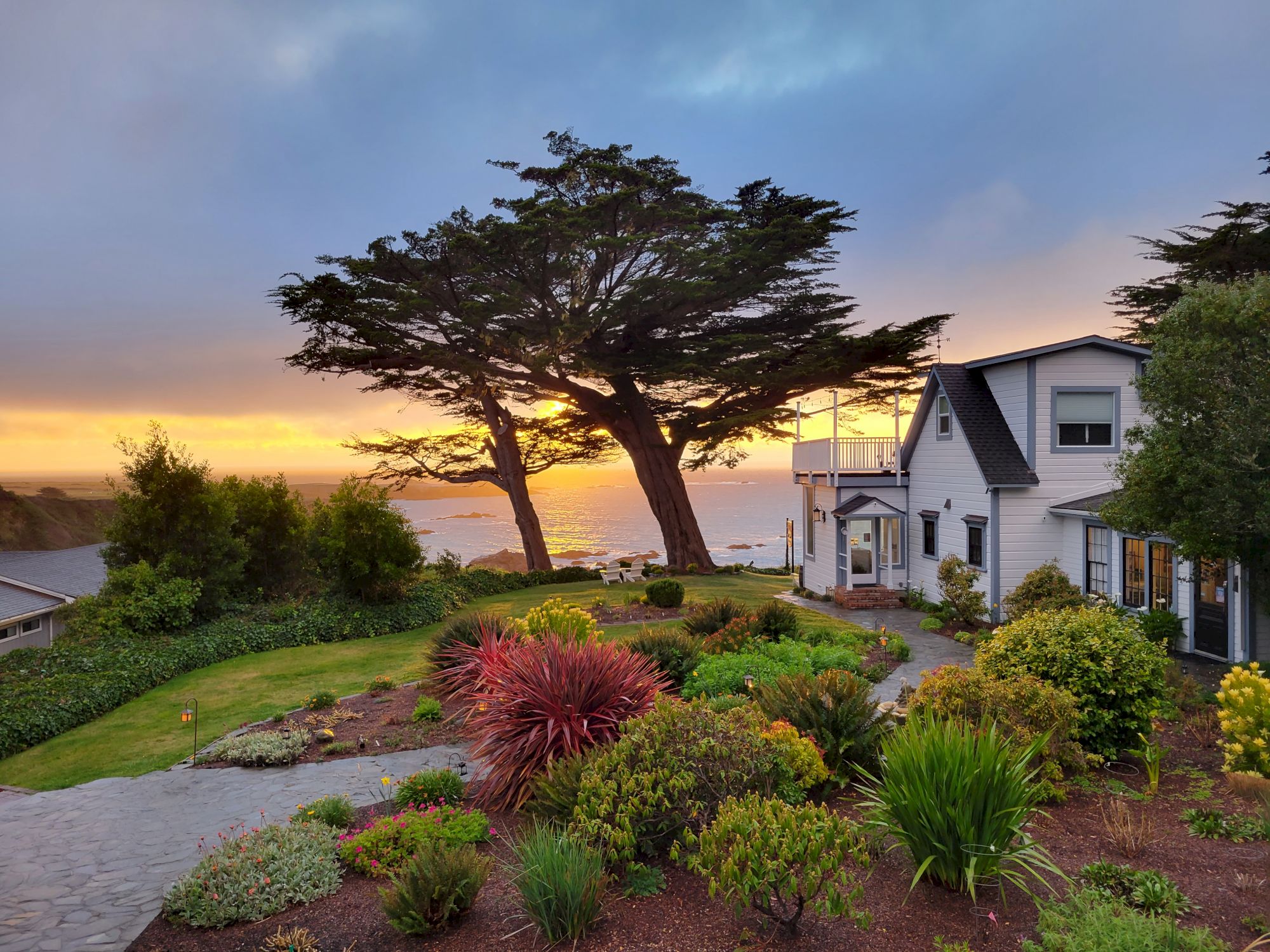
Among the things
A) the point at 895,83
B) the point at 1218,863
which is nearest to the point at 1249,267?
the point at 895,83

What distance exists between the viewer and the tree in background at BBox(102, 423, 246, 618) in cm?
1728

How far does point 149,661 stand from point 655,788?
13386mm

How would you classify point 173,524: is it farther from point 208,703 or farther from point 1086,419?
point 1086,419

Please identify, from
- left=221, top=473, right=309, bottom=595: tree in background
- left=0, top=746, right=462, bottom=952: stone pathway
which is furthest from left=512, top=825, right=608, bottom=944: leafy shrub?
left=221, top=473, right=309, bottom=595: tree in background

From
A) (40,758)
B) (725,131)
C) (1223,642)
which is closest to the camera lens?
(40,758)

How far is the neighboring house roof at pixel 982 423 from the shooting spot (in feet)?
52.4

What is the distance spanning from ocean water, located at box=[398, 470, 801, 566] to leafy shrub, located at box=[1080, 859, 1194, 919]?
57.8 feet

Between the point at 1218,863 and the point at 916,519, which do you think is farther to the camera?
the point at 916,519

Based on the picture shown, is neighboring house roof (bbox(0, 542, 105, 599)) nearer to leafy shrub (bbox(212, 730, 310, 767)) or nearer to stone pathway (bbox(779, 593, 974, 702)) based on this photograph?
leafy shrub (bbox(212, 730, 310, 767))

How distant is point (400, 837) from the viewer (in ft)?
17.1

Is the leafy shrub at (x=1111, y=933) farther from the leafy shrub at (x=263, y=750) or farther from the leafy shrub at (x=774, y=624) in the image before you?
the leafy shrub at (x=774, y=624)

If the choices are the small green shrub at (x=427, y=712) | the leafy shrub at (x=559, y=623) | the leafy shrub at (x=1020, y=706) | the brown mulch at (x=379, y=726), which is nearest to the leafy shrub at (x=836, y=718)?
the leafy shrub at (x=1020, y=706)

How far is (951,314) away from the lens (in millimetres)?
23203

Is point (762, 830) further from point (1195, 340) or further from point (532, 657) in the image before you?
point (1195, 340)
